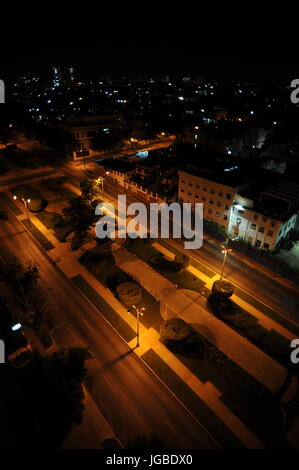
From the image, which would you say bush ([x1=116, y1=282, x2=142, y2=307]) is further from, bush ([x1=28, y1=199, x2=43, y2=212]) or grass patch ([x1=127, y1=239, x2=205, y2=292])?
bush ([x1=28, y1=199, x2=43, y2=212])

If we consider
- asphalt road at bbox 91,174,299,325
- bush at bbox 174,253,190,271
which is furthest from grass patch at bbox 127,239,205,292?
asphalt road at bbox 91,174,299,325

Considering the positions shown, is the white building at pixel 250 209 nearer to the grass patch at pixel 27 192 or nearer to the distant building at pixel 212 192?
the distant building at pixel 212 192

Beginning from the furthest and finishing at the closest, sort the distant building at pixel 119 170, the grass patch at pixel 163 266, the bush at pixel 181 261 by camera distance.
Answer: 1. the distant building at pixel 119 170
2. the bush at pixel 181 261
3. the grass patch at pixel 163 266

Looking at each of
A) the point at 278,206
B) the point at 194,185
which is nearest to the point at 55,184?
the point at 194,185

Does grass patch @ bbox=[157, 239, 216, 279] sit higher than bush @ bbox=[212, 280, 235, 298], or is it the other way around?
bush @ bbox=[212, 280, 235, 298]

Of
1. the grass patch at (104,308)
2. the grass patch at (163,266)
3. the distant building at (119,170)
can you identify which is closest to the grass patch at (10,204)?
the distant building at (119,170)

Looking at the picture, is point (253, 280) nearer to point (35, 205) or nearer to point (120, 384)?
point (120, 384)

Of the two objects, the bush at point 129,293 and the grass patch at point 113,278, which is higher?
the bush at point 129,293
